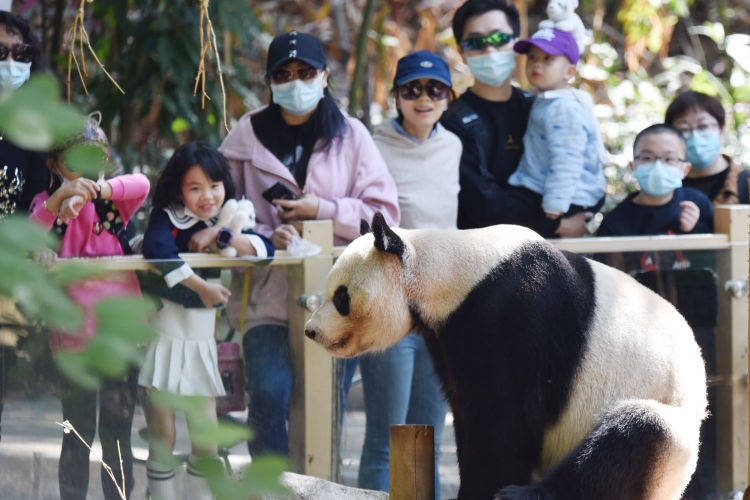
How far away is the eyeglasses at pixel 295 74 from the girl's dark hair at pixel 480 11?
861mm

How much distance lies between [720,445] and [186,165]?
2.42 m

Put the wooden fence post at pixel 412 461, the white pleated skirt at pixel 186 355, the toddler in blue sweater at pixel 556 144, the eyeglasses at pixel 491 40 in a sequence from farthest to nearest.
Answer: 1. the eyeglasses at pixel 491 40
2. the toddler in blue sweater at pixel 556 144
3. the white pleated skirt at pixel 186 355
4. the wooden fence post at pixel 412 461

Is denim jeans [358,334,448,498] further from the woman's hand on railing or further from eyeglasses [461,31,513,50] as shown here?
eyeglasses [461,31,513,50]

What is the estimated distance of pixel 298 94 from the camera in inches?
144

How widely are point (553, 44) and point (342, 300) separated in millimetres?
2014

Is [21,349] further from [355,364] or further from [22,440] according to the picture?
[355,364]

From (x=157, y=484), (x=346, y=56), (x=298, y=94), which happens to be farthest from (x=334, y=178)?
(x=346, y=56)

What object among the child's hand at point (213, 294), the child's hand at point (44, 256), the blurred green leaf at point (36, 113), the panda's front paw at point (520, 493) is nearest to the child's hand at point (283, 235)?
the child's hand at point (213, 294)

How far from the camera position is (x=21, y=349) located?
2.89 meters

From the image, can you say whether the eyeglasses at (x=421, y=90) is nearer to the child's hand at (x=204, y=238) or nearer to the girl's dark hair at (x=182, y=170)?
the girl's dark hair at (x=182, y=170)

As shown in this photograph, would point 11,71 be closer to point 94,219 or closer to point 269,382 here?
point 94,219

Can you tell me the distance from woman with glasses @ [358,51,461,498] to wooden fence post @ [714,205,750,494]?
1.15 m

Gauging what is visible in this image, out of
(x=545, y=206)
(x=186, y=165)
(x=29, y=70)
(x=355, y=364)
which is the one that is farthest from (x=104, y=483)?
(x=545, y=206)

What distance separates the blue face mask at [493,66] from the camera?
158 inches
